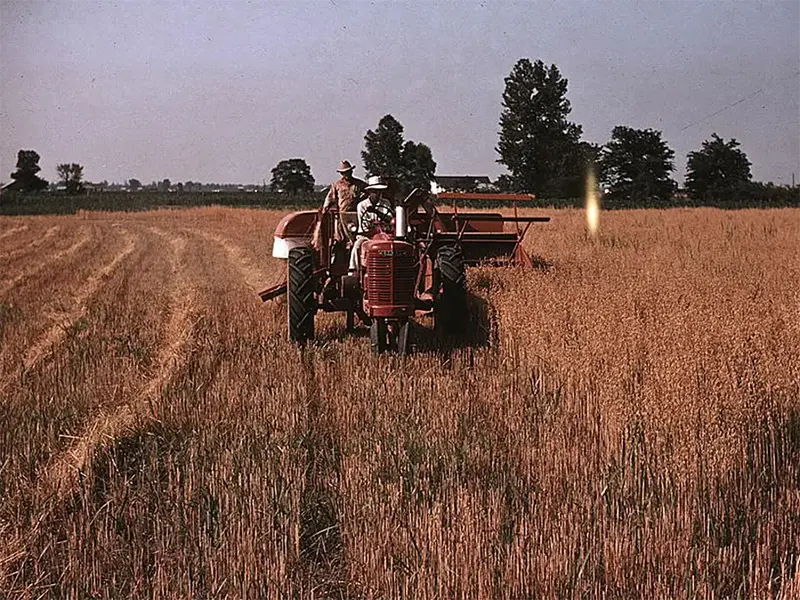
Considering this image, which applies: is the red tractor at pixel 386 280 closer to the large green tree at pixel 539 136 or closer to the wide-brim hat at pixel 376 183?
the wide-brim hat at pixel 376 183

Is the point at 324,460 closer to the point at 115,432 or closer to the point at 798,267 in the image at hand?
the point at 115,432

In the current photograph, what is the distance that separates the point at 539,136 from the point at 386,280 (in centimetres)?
6243

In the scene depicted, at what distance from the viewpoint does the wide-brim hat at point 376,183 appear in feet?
30.2

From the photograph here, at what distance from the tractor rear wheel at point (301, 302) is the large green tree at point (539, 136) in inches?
2168

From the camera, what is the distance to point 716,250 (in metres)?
16.8

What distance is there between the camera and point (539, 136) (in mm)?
68812

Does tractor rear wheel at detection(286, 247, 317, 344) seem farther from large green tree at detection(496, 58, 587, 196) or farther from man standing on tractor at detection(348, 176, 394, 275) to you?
large green tree at detection(496, 58, 587, 196)

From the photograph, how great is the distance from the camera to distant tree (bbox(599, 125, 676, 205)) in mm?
61750

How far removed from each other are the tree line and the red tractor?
4933 cm

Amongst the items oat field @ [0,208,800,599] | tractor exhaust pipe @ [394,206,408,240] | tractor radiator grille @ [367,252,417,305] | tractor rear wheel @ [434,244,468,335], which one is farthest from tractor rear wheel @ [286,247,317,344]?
tractor rear wheel @ [434,244,468,335]

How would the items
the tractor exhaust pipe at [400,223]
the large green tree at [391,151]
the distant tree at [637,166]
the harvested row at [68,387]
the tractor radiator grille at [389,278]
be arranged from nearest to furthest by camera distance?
1. the harvested row at [68,387]
2. the tractor radiator grille at [389,278]
3. the tractor exhaust pipe at [400,223]
4. the large green tree at [391,151]
5. the distant tree at [637,166]

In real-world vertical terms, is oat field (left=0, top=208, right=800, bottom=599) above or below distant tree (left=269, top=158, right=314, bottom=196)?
below

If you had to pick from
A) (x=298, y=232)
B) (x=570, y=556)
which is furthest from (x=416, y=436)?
(x=298, y=232)

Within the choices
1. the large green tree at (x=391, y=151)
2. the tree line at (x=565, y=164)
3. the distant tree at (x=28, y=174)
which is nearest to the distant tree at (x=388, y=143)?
the large green tree at (x=391, y=151)
